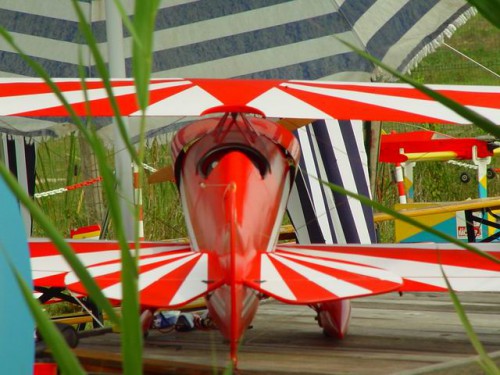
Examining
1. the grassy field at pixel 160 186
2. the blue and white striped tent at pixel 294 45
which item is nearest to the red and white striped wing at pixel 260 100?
the grassy field at pixel 160 186

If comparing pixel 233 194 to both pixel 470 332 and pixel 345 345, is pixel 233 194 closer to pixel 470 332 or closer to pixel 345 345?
pixel 345 345

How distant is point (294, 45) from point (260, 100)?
13.2 ft

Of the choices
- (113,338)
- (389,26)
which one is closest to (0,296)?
(113,338)

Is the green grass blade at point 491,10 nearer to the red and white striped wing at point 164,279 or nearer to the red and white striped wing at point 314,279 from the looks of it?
the red and white striped wing at point 164,279

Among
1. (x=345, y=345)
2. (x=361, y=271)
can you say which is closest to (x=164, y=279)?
(x=361, y=271)

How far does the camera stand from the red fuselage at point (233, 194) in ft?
10.5

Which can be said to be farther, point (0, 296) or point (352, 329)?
point (352, 329)

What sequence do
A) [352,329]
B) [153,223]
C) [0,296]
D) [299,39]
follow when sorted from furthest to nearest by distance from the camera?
[153,223]
[299,39]
[352,329]
[0,296]

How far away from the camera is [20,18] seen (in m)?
7.98

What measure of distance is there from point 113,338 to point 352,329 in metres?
1.04

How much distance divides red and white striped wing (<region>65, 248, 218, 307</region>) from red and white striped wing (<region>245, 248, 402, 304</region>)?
173 mm

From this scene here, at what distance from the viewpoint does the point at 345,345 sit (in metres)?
4.03

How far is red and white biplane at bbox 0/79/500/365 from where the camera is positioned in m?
3.11

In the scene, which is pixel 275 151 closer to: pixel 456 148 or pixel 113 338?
pixel 113 338
